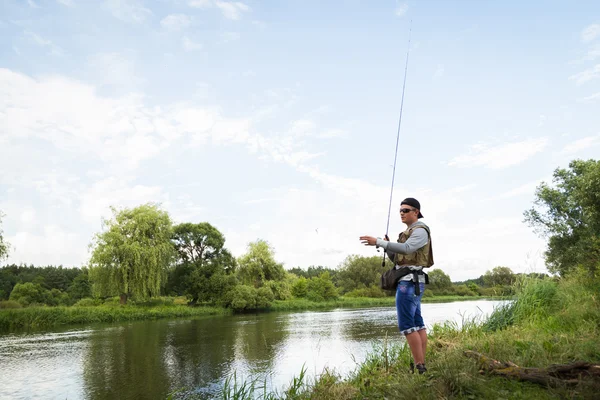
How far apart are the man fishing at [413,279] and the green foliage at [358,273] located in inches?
2272

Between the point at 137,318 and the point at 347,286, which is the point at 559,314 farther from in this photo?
the point at 347,286

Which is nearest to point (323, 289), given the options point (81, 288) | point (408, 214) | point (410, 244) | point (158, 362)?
point (81, 288)

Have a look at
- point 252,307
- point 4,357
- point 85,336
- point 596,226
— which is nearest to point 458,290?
point 252,307

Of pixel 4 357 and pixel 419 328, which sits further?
pixel 4 357

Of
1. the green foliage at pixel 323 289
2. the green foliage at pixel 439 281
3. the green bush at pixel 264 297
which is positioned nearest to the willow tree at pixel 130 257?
the green bush at pixel 264 297

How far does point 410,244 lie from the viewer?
3.96 m

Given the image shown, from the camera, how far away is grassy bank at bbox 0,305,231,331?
815 inches

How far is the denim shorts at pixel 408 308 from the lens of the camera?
13.1ft

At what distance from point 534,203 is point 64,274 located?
76552 mm

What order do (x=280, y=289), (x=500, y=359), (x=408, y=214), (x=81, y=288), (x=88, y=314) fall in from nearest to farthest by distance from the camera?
1. (x=500, y=359)
2. (x=408, y=214)
3. (x=88, y=314)
4. (x=280, y=289)
5. (x=81, y=288)

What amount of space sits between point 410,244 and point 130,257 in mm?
25283

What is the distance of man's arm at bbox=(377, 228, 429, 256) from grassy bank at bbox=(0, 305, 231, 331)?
76.7 ft

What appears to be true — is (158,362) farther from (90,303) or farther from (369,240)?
(90,303)

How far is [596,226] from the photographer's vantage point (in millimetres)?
17547
